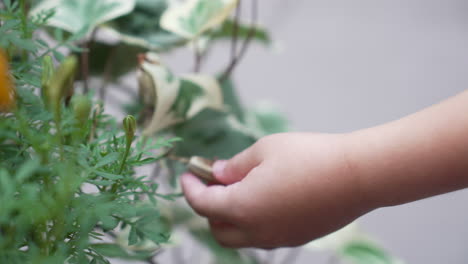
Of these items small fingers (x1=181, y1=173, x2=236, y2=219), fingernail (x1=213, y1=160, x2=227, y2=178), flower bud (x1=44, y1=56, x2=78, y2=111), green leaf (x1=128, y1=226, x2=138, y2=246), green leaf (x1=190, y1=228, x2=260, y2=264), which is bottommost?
green leaf (x1=190, y1=228, x2=260, y2=264)

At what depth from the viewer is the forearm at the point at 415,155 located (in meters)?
0.28

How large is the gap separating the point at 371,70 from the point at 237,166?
111 cm

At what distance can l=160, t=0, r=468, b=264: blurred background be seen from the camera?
1246mm

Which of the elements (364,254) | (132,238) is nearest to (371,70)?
(364,254)

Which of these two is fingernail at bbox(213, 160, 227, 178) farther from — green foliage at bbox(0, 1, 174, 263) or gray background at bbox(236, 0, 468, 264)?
gray background at bbox(236, 0, 468, 264)

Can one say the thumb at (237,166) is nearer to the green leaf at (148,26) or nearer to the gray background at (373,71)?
the green leaf at (148,26)

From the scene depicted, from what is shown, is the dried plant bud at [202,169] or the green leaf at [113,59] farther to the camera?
the green leaf at [113,59]

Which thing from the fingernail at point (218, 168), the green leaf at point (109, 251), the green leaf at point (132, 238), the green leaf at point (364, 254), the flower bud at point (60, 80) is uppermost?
the flower bud at point (60, 80)

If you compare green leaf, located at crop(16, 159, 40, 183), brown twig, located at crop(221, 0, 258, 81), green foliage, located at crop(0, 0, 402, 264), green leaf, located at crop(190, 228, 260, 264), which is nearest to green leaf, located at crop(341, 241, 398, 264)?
green foliage, located at crop(0, 0, 402, 264)

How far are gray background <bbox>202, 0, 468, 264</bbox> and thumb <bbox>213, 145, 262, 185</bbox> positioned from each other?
0.89 m

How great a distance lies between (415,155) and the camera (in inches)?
11.4

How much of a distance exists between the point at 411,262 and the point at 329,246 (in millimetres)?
681

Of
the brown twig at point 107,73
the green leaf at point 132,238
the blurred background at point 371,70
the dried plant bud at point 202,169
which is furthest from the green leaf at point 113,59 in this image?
the blurred background at point 371,70

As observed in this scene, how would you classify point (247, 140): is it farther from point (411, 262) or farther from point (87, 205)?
point (411, 262)
